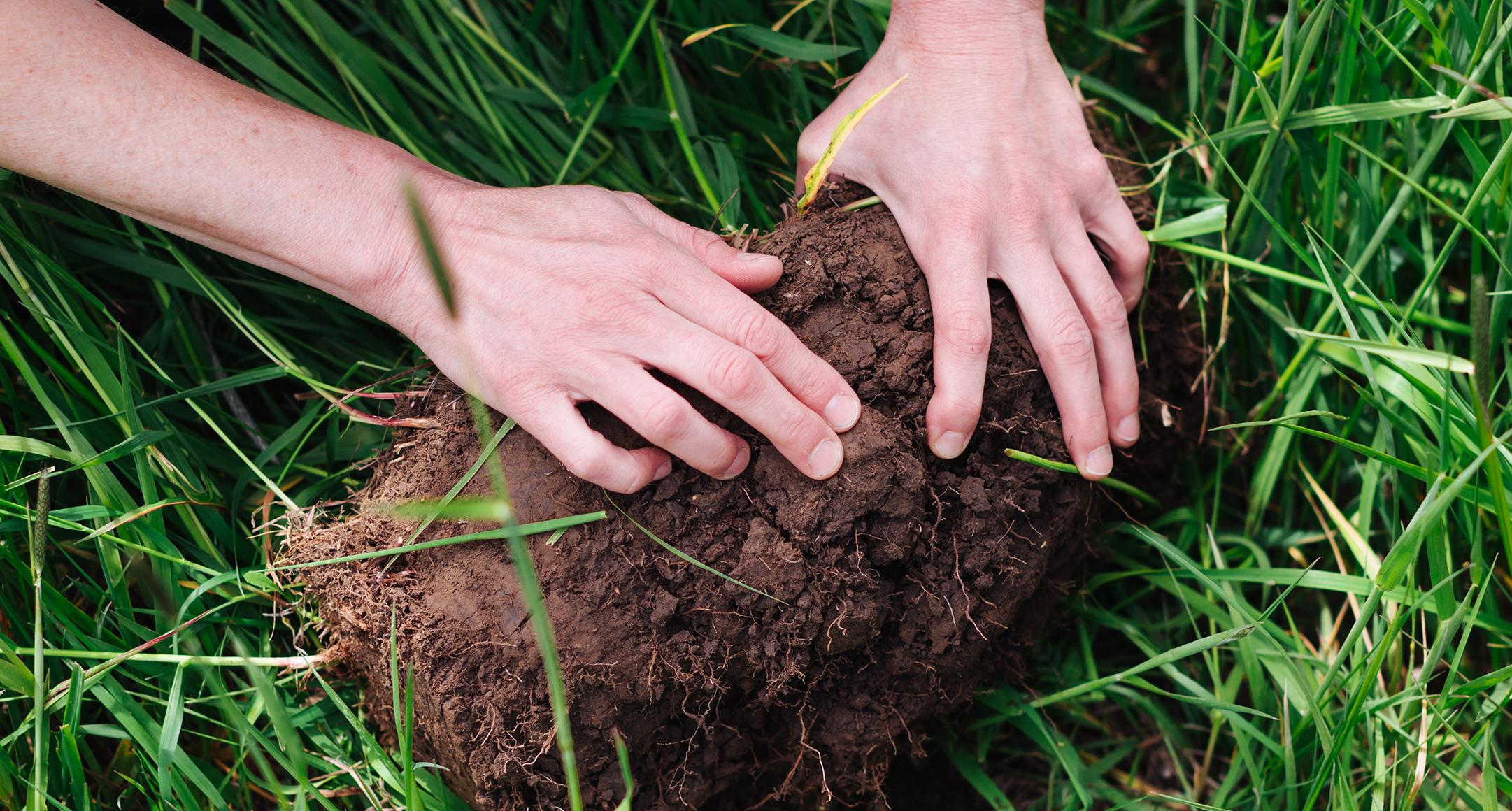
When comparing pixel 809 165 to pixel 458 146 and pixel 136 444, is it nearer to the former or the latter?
pixel 458 146

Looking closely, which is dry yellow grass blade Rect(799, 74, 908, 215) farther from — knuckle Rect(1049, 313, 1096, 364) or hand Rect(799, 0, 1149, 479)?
knuckle Rect(1049, 313, 1096, 364)

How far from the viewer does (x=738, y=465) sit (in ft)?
3.72

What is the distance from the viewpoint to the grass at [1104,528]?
1.23 meters

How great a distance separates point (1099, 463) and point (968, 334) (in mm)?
305

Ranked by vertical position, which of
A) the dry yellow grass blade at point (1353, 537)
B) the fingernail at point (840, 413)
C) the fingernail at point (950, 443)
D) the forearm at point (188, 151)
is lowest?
the dry yellow grass blade at point (1353, 537)

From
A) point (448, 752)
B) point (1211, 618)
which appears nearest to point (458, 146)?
point (448, 752)

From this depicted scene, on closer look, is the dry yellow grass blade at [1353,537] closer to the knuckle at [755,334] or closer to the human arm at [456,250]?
the human arm at [456,250]

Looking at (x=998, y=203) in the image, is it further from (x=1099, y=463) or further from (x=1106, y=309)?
(x=1099, y=463)

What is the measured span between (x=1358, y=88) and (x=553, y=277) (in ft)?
4.36

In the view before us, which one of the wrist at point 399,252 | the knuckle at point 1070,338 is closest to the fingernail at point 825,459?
the knuckle at point 1070,338

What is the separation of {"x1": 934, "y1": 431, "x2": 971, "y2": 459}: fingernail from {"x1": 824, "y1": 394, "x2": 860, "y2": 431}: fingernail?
0.14m

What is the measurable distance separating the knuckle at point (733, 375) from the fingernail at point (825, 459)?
0.40ft

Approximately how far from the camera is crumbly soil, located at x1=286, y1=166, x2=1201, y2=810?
111 centimetres

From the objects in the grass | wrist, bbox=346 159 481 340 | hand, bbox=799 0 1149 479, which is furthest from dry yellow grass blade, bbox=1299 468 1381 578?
wrist, bbox=346 159 481 340
